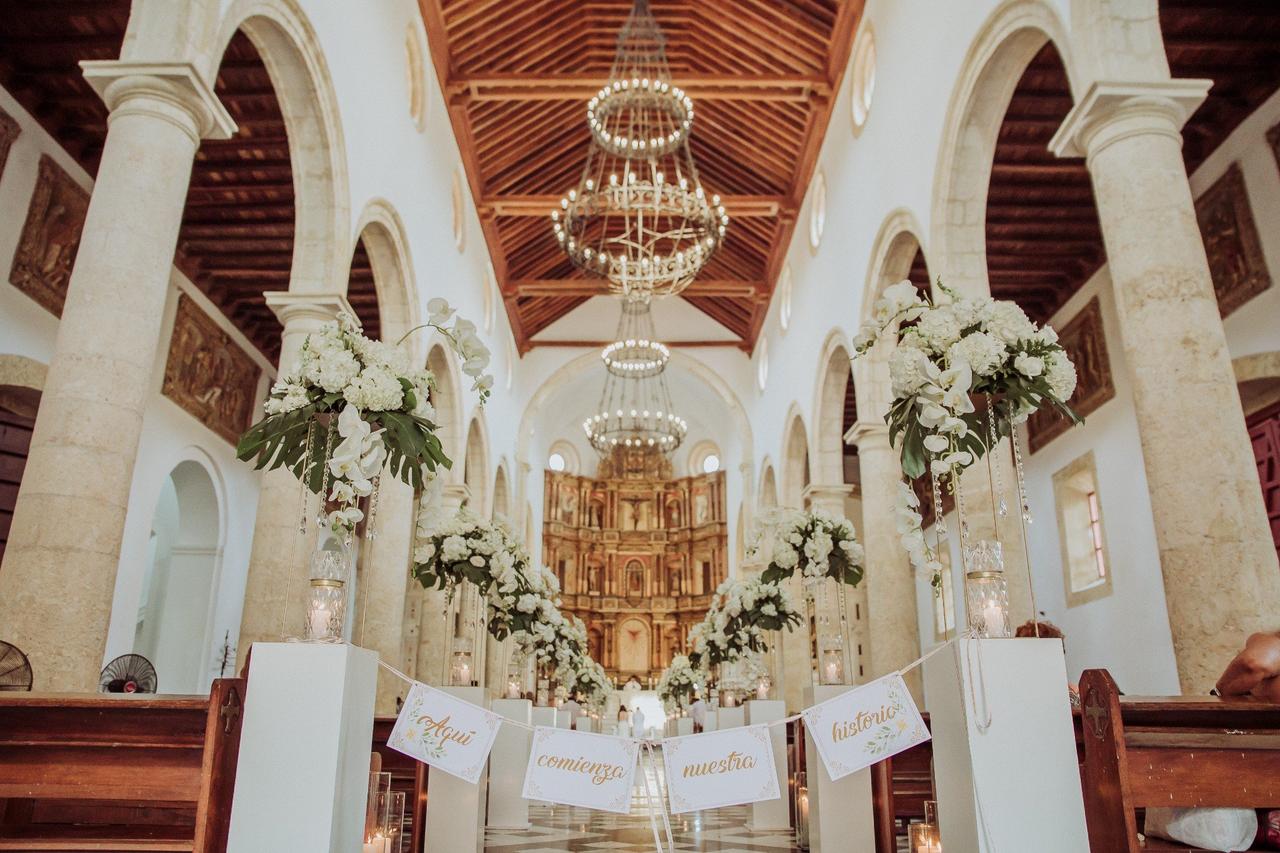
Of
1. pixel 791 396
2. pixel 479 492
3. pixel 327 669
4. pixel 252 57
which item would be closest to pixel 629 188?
pixel 252 57

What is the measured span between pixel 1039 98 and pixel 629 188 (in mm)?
Result: 4308

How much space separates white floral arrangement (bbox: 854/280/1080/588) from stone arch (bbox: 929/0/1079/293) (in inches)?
175

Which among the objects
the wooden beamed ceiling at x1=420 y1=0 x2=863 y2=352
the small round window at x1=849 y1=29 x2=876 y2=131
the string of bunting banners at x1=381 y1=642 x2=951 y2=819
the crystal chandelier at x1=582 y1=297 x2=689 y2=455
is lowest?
the string of bunting banners at x1=381 y1=642 x2=951 y2=819

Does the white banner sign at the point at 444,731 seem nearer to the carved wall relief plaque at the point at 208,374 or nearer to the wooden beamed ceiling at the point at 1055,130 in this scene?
the wooden beamed ceiling at the point at 1055,130

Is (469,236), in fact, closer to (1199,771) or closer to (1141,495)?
(1141,495)

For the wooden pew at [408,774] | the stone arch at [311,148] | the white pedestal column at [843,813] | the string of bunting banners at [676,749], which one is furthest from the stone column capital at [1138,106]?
the stone arch at [311,148]

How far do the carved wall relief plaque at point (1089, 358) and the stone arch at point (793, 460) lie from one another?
14.4ft

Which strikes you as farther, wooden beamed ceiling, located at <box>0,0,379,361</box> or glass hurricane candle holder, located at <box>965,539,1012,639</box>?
wooden beamed ceiling, located at <box>0,0,379,361</box>

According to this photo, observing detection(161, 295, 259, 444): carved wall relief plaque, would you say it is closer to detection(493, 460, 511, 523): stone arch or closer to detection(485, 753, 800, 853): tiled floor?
detection(493, 460, 511, 523): stone arch

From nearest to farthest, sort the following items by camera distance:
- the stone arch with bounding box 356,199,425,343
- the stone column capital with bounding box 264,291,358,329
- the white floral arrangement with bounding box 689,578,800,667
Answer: the stone column capital with bounding box 264,291,358,329 → the white floral arrangement with bounding box 689,578,800,667 → the stone arch with bounding box 356,199,425,343

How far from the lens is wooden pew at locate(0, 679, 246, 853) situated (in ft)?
9.13

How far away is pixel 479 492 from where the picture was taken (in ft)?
54.7

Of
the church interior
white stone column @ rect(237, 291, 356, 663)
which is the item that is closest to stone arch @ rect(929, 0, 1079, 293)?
the church interior

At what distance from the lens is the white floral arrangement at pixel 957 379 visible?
337cm
